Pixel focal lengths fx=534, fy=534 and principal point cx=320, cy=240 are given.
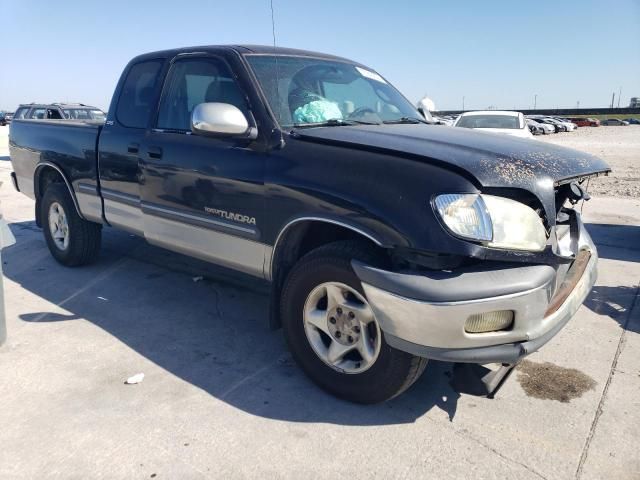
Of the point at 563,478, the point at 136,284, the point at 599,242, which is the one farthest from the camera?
the point at 599,242

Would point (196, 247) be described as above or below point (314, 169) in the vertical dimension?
below

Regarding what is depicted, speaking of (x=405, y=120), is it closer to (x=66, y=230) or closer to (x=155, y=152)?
(x=155, y=152)

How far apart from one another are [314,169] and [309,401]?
1276 millimetres

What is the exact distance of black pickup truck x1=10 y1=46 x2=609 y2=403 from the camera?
7.99 ft

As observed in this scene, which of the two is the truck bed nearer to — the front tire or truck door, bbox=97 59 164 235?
truck door, bbox=97 59 164 235

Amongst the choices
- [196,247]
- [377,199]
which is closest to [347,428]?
[377,199]

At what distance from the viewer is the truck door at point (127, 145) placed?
4125 millimetres

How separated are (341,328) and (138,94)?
2.75 m

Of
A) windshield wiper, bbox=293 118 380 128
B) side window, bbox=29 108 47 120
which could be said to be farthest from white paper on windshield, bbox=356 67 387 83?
side window, bbox=29 108 47 120

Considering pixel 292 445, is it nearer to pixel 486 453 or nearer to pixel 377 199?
pixel 486 453

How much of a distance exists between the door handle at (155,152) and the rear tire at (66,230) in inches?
65.1

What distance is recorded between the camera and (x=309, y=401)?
9.70 ft

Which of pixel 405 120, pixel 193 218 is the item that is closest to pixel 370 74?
pixel 405 120

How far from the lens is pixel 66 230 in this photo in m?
5.25
